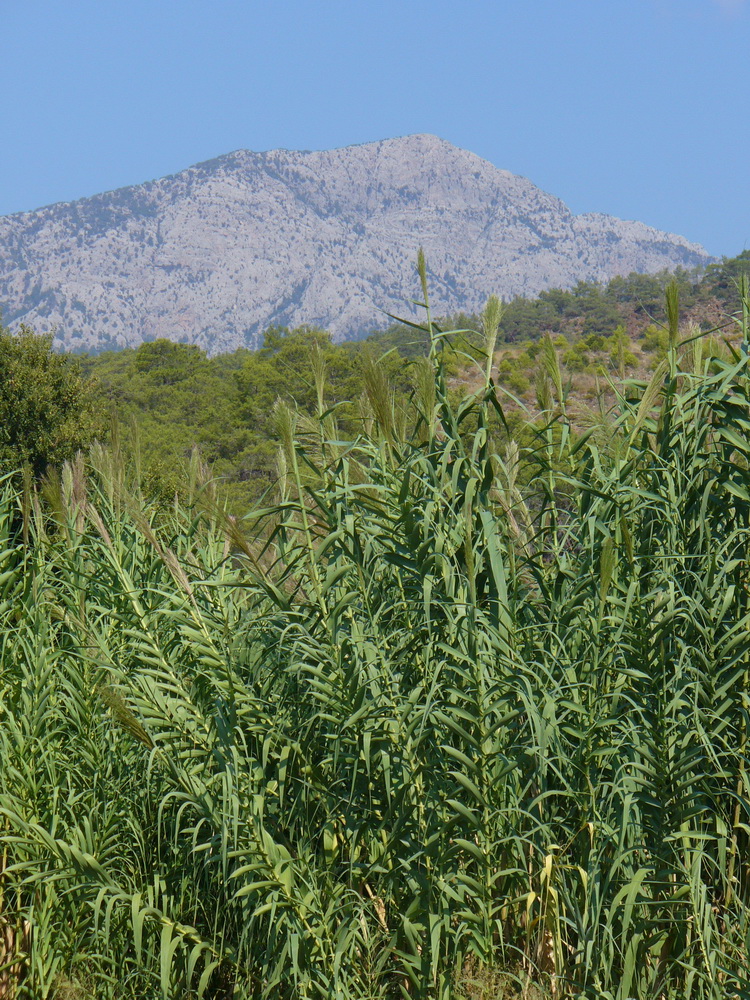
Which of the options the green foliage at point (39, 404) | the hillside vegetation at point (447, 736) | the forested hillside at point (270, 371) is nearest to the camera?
the hillside vegetation at point (447, 736)

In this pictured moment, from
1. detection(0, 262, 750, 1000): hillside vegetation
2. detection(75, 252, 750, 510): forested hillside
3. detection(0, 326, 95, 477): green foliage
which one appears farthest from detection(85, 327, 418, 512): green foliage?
detection(0, 262, 750, 1000): hillside vegetation

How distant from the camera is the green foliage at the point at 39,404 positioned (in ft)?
47.9

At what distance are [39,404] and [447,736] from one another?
13.9 metres

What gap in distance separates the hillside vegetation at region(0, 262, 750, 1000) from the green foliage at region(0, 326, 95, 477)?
12.1 m

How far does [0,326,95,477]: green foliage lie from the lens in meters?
14.6

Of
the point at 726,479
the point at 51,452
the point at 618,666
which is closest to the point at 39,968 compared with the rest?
the point at 618,666

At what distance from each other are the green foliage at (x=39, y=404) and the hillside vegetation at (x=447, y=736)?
1205 cm

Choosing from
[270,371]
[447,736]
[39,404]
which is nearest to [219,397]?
[270,371]

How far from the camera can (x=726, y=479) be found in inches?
103

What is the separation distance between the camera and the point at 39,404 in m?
15.2

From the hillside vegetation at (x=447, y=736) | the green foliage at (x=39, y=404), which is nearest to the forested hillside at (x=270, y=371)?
the green foliage at (x=39, y=404)

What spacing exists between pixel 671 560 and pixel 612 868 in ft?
2.69

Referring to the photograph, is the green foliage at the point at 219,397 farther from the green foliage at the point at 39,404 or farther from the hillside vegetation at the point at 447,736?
the hillside vegetation at the point at 447,736

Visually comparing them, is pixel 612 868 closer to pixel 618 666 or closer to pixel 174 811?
pixel 618 666
